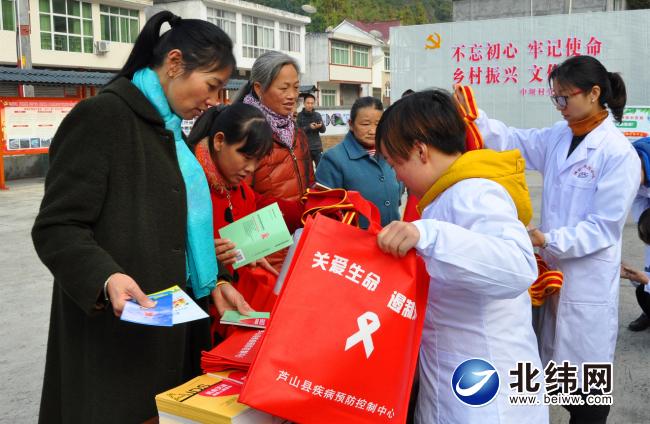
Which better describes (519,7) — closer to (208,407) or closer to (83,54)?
(208,407)

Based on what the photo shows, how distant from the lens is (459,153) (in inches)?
58.1

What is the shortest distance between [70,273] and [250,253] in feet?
2.24

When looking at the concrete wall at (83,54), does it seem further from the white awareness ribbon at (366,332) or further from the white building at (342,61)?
the white awareness ribbon at (366,332)

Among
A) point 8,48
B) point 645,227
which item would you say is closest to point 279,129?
point 645,227

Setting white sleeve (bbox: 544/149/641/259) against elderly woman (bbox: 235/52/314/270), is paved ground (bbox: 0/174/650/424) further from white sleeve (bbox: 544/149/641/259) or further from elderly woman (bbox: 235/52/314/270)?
elderly woman (bbox: 235/52/314/270)

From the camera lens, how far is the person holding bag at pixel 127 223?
1455 mm

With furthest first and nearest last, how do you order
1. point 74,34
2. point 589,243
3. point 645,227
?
point 74,34, point 645,227, point 589,243

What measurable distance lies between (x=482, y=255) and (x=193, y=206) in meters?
0.83

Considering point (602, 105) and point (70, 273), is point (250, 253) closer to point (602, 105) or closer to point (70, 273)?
point (70, 273)

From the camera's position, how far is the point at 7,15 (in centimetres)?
1886

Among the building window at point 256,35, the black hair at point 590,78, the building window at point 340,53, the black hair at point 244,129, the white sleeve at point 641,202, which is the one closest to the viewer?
the black hair at point 244,129

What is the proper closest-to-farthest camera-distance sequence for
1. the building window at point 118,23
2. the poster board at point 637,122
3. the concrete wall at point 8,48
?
the poster board at point 637,122 < the concrete wall at point 8,48 < the building window at point 118,23

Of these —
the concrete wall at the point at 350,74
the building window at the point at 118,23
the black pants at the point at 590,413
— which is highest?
the building window at the point at 118,23

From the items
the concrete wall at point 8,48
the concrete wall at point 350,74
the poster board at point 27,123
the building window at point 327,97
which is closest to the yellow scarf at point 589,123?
the poster board at point 27,123
